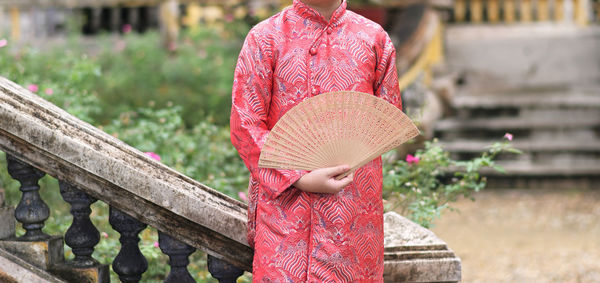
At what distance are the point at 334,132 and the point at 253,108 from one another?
0.27 meters

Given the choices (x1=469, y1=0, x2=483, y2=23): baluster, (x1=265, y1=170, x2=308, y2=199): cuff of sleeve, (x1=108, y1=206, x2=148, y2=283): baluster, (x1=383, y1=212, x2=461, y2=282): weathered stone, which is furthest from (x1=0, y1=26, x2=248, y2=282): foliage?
(x1=469, y1=0, x2=483, y2=23): baluster

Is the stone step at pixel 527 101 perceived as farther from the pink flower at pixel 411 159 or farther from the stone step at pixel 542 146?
the pink flower at pixel 411 159

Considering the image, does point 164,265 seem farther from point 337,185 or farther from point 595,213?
point 595,213

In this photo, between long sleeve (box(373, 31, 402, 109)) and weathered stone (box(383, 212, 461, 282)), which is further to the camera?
weathered stone (box(383, 212, 461, 282))

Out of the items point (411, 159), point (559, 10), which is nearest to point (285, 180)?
point (411, 159)

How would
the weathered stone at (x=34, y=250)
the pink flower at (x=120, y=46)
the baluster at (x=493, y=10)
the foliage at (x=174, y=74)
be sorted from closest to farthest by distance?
the weathered stone at (x=34, y=250) < the foliage at (x=174, y=74) < the pink flower at (x=120, y=46) < the baluster at (x=493, y=10)

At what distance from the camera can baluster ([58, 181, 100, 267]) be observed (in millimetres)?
2658

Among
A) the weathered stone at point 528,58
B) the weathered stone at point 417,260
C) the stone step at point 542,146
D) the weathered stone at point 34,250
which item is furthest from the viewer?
the weathered stone at point 528,58

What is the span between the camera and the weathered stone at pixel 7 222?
8.85 feet

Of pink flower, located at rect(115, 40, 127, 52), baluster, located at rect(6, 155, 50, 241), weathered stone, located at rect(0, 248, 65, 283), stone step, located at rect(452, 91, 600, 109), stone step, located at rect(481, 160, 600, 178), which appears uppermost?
baluster, located at rect(6, 155, 50, 241)

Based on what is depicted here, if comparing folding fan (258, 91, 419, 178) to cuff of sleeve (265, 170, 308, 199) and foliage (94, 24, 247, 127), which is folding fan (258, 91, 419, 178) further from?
foliage (94, 24, 247, 127)

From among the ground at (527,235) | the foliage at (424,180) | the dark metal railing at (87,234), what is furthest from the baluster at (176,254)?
the ground at (527,235)

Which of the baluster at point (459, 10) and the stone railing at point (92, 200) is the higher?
the stone railing at point (92, 200)

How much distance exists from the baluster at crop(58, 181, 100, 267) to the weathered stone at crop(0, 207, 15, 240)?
0.68 ft
